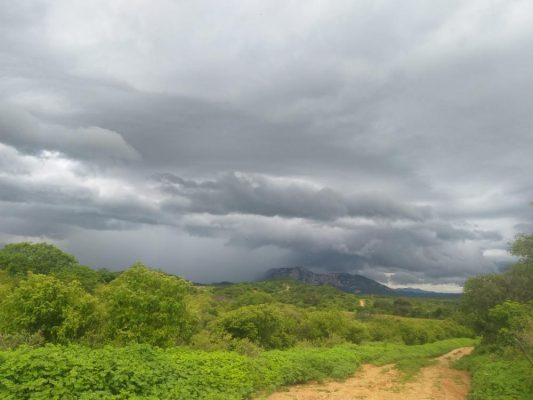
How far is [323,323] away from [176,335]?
25.0m

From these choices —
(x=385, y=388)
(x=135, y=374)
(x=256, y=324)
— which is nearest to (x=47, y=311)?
(x=135, y=374)

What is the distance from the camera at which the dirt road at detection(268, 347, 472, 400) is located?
1811cm

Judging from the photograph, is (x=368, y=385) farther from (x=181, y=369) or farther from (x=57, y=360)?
(x=57, y=360)

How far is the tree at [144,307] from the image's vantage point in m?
19.7

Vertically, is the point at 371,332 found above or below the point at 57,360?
below

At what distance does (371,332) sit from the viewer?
5384 cm

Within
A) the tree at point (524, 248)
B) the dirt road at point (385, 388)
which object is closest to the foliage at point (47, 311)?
the dirt road at point (385, 388)

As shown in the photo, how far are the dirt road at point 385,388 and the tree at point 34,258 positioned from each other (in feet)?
173

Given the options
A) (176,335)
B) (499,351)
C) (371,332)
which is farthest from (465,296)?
(176,335)

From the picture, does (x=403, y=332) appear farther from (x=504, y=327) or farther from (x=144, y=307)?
(x=144, y=307)

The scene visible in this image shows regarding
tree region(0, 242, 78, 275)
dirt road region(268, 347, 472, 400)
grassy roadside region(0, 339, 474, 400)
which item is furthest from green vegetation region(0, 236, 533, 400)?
tree region(0, 242, 78, 275)

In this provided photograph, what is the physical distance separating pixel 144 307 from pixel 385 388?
1251 centimetres

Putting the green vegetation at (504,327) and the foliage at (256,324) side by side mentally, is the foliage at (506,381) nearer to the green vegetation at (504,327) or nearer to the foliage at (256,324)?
the green vegetation at (504,327)

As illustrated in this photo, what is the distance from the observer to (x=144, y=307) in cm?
2002
